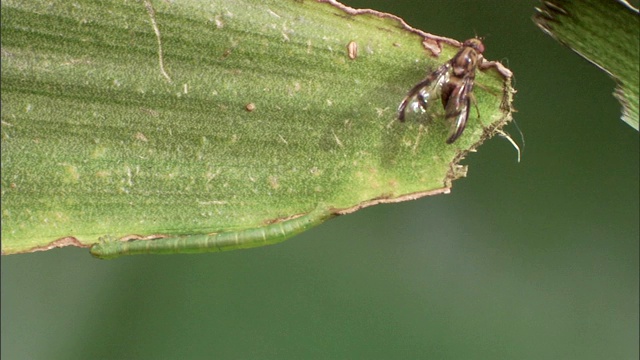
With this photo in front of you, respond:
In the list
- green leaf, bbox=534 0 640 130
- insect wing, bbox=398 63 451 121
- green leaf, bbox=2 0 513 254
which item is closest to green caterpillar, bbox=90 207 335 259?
green leaf, bbox=2 0 513 254

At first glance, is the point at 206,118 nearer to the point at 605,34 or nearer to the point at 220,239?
the point at 220,239

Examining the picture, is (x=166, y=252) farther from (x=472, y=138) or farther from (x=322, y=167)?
(x=472, y=138)

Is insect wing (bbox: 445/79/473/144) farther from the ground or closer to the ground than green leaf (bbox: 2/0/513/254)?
farther from the ground

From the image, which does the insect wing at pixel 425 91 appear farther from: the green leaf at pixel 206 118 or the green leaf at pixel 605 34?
the green leaf at pixel 605 34

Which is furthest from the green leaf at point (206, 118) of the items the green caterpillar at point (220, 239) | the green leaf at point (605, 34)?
the green leaf at point (605, 34)

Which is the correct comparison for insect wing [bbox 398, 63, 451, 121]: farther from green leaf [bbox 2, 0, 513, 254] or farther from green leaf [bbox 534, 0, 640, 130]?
green leaf [bbox 534, 0, 640, 130]

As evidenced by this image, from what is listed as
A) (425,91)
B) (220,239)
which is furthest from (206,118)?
(425,91)

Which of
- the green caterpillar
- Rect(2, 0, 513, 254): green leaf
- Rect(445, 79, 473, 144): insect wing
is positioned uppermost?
Rect(445, 79, 473, 144): insect wing
